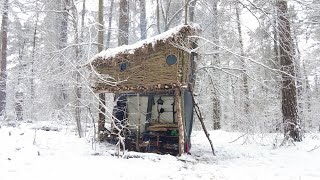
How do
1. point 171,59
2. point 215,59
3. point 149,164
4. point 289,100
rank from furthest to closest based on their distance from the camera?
point 215,59
point 289,100
point 171,59
point 149,164

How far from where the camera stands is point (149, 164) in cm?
823

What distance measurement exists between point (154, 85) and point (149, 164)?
327 cm

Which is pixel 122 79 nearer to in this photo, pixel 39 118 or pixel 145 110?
pixel 145 110

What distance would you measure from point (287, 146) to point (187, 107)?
388cm

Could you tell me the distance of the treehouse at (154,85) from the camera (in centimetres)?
1034

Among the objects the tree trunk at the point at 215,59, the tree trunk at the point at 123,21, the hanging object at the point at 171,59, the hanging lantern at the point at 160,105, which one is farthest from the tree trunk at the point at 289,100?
the tree trunk at the point at 123,21

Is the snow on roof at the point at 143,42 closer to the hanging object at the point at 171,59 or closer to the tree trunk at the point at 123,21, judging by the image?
the hanging object at the point at 171,59

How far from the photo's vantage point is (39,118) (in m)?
21.2

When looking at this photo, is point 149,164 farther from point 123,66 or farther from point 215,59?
point 215,59

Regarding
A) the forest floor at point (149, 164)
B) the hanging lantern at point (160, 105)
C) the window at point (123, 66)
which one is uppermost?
the window at point (123, 66)

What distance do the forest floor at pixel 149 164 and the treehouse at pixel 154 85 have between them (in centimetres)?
118

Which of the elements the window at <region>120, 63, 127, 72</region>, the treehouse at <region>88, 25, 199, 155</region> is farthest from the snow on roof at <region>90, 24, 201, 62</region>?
the window at <region>120, 63, 127, 72</region>

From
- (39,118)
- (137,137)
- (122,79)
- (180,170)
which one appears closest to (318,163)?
(180,170)

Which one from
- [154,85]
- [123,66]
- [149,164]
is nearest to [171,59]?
[154,85]
